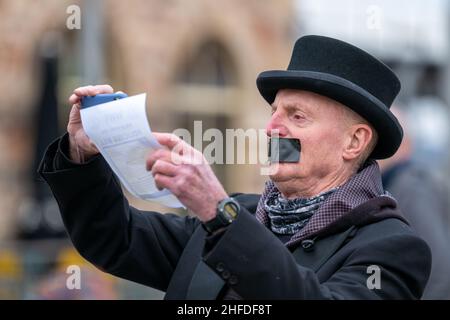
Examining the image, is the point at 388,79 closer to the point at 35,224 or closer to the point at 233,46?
the point at 35,224

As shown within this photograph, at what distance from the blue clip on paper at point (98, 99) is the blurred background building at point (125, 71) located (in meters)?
5.64

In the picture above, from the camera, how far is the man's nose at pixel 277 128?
301 cm

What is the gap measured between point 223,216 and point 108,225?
2.38 feet

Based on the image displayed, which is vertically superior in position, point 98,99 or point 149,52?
point 98,99

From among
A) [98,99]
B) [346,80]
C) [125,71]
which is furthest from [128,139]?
[125,71]

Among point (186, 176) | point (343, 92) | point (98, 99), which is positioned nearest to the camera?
point (186, 176)

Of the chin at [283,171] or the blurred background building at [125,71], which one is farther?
the blurred background building at [125,71]

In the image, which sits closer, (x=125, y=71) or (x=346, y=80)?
(x=346, y=80)

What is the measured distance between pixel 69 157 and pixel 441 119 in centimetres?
2176

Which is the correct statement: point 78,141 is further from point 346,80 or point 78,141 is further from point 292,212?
point 346,80

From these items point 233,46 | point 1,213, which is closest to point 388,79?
point 1,213

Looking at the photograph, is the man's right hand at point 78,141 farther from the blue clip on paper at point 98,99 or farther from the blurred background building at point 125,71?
the blurred background building at point 125,71

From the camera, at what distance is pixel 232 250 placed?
2.57m

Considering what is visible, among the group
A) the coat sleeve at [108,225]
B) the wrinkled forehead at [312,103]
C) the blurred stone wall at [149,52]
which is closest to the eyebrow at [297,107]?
the wrinkled forehead at [312,103]
